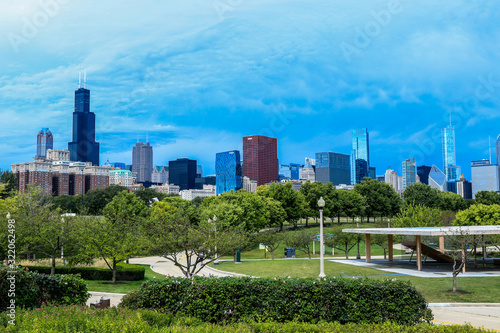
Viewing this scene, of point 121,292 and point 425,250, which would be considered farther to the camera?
point 425,250

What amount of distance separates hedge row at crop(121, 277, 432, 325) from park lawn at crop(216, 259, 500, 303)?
42.2 inches

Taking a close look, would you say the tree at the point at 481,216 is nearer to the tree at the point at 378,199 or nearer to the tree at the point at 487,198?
the tree at the point at 487,198

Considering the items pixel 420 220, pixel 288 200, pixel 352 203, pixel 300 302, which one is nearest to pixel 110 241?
pixel 300 302

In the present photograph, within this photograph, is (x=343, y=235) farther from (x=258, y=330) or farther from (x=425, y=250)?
(x=258, y=330)

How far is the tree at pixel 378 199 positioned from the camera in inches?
3000

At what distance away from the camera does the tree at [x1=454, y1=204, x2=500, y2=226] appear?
43.3 metres

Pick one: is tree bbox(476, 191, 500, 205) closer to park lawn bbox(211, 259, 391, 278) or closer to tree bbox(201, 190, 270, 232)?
tree bbox(201, 190, 270, 232)

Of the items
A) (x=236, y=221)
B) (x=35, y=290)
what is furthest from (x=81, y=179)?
(x=35, y=290)

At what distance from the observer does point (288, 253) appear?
138 feet

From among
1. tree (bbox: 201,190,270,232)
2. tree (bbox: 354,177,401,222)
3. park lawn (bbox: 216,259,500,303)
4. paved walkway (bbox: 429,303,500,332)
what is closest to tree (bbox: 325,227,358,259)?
park lawn (bbox: 216,259,500,303)

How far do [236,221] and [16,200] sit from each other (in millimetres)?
23218

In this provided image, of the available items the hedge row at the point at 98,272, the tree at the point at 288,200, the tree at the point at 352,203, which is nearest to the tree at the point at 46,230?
the hedge row at the point at 98,272

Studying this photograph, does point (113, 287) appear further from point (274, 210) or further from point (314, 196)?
point (314, 196)

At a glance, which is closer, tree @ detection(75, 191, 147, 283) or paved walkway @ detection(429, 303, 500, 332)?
paved walkway @ detection(429, 303, 500, 332)
